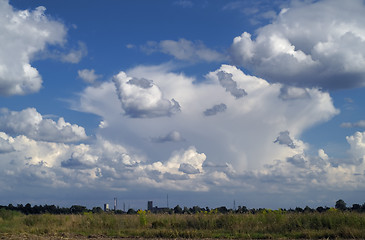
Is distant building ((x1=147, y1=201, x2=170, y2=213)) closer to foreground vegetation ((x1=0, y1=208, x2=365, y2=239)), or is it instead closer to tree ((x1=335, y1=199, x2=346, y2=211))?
foreground vegetation ((x1=0, y1=208, x2=365, y2=239))

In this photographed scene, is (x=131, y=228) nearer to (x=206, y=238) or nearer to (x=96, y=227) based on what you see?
(x=96, y=227)

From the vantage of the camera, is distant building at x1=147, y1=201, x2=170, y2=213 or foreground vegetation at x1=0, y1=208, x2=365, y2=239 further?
distant building at x1=147, y1=201, x2=170, y2=213

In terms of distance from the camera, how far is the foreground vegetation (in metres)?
21.3

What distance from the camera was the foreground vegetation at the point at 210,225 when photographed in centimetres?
2130

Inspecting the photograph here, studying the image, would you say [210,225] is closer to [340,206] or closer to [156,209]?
[340,206]

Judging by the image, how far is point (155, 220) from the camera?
26547 mm

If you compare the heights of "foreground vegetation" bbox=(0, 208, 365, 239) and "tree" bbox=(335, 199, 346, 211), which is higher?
"tree" bbox=(335, 199, 346, 211)

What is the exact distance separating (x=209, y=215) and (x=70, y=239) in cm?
981

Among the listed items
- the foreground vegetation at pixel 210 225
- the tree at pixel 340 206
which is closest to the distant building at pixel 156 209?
the foreground vegetation at pixel 210 225

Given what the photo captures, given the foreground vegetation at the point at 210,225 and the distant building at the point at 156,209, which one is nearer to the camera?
the foreground vegetation at the point at 210,225

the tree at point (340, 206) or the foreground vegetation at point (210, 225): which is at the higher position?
the tree at point (340, 206)

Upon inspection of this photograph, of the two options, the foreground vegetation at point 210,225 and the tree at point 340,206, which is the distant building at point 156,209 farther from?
the tree at point 340,206

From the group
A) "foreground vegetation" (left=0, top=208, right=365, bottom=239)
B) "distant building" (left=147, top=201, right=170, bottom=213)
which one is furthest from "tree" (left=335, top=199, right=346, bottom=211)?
"distant building" (left=147, top=201, right=170, bottom=213)

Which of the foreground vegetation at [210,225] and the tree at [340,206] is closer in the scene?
the foreground vegetation at [210,225]
